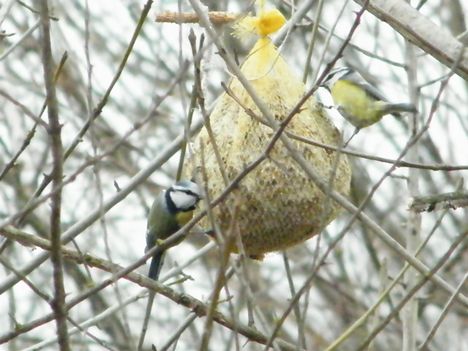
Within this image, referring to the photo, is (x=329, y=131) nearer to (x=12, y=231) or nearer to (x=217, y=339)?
(x=12, y=231)

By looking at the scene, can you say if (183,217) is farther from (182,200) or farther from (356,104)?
(356,104)

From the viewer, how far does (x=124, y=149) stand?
5.77 meters

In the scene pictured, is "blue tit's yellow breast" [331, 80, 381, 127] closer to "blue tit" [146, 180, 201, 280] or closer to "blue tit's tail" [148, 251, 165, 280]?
"blue tit" [146, 180, 201, 280]

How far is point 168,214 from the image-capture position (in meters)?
2.93

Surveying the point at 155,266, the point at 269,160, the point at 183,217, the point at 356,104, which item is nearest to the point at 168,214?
the point at 183,217

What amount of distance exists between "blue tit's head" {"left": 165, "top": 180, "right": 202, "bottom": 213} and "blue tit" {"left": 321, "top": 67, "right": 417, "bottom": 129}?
468 mm

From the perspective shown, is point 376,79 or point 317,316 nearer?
point 376,79

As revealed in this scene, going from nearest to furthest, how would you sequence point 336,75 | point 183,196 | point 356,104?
point 183,196 < point 356,104 < point 336,75

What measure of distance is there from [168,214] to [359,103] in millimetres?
630

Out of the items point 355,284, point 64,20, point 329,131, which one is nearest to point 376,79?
point 355,284

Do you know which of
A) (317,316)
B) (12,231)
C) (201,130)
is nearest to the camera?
(12,231)

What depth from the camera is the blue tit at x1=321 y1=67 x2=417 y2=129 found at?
2.88m

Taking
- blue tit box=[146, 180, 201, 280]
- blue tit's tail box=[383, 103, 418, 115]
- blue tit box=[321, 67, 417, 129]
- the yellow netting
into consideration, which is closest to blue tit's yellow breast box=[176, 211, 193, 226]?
blue tit box=[146, 180, 201, 280]

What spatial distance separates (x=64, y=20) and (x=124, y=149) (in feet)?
2.60
